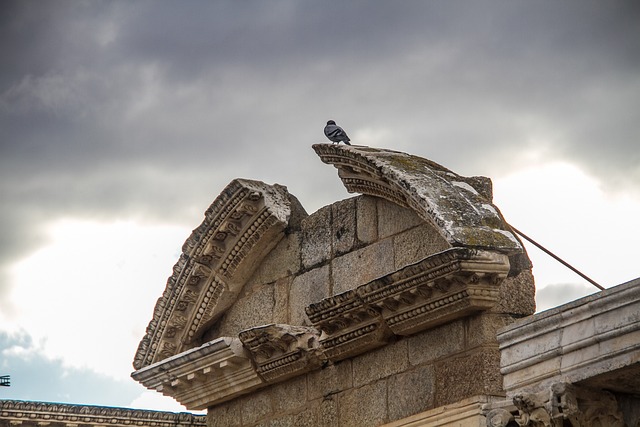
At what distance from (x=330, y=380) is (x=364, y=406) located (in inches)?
18.6

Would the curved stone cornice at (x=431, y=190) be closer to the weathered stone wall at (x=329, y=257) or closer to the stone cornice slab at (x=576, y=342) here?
the weathered stone wall at (x=329, y=257)

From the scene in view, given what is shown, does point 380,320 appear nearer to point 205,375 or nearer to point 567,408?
point 205,375

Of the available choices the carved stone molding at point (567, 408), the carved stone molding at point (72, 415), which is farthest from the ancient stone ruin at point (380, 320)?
the carved stone molding at point (72, 415)

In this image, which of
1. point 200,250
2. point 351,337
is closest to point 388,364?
point 351,337

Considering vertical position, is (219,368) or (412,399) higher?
(219,368)

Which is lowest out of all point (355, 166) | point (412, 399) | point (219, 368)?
point (412, 399)

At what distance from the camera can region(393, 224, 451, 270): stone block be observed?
9.75 metres

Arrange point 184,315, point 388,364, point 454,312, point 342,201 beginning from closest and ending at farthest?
1. point 454,312
2. point 388,364
3. point 342,201
4. point 184,315

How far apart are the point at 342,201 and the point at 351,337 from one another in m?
1.19

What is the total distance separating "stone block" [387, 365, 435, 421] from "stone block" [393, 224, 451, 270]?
0.70 m

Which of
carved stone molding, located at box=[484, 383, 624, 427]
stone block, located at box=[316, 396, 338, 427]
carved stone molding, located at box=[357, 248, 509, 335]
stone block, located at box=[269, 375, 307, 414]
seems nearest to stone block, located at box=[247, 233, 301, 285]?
stone block, located at box=[269, 375, 307, 414]

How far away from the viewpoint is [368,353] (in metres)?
10.1

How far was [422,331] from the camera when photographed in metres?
9.65

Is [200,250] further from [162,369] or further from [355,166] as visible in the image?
[355,166]
